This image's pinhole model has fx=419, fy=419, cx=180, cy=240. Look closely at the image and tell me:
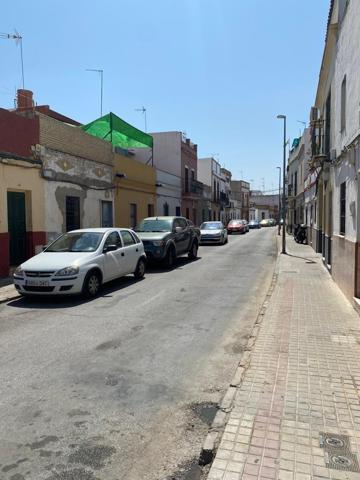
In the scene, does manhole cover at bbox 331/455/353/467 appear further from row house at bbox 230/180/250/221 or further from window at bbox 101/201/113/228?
row house at bbox 230/180/250/221

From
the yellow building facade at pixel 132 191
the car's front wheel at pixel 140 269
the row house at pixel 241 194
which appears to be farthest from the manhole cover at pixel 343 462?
the row house at pixel 241 194

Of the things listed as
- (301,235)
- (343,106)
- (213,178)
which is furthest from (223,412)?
(213,178)

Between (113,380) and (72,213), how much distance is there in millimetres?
11506

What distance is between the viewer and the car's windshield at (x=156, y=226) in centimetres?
1521

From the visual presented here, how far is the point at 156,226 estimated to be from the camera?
50.5ft

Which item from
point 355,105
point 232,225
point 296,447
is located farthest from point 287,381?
point 232,225

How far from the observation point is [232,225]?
4156 centimetres

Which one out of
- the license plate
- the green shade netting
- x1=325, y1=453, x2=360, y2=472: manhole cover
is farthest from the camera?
the green shade netting

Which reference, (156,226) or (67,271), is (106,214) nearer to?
(156,226)

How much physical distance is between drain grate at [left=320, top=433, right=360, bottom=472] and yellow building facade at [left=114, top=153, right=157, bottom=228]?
16.6 meters

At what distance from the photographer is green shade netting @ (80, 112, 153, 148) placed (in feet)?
66.7

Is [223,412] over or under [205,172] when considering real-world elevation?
under

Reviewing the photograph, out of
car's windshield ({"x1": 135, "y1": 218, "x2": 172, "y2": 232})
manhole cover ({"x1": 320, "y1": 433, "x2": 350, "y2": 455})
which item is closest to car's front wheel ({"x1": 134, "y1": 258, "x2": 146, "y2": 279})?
car's windshield ({"x1": 135, "y1": 218, "x2": 172, "y2": 232})

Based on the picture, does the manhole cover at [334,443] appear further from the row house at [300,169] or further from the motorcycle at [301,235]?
the motorcycle at [301,235]
